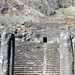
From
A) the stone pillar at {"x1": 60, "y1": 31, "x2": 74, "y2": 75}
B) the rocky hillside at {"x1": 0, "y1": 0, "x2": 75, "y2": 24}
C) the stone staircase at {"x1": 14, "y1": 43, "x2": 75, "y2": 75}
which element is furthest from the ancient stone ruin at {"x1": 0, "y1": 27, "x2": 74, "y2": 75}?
the rocky hillside at {"x1": 0, "y1": 0, "x2": 75, "y2": 24}

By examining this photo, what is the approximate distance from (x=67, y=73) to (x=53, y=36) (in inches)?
826

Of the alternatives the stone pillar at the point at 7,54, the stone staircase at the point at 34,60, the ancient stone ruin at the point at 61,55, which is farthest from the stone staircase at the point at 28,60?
the ancient stone ruin at the point at 61,55

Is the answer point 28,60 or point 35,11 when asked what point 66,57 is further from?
point 35,11

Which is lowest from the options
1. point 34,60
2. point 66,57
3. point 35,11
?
point 34,60

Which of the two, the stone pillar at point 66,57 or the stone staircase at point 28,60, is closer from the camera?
the stone pillar at point 66,57

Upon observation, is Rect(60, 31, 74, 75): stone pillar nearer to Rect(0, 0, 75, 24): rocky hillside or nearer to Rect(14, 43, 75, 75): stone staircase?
Rect(14, 43, 75, 75): stone staircase

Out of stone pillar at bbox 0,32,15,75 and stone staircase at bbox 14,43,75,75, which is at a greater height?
stone pillar at bbox 0,32,15,75

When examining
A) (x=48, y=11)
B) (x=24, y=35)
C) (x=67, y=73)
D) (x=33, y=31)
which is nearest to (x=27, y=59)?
(x=67, y=73)

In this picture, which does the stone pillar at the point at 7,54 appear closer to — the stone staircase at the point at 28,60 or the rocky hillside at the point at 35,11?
the stone staircase at the point at 28,60

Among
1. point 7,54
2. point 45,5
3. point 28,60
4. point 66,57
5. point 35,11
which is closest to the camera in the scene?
point 66,57

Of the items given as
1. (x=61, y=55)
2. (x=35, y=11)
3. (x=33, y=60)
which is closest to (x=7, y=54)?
(x=61, y=55)

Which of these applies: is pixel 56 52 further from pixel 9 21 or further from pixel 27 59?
pixel 9 21

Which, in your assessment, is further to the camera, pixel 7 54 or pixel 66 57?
pixel 7 54

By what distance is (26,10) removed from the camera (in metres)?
58.8
